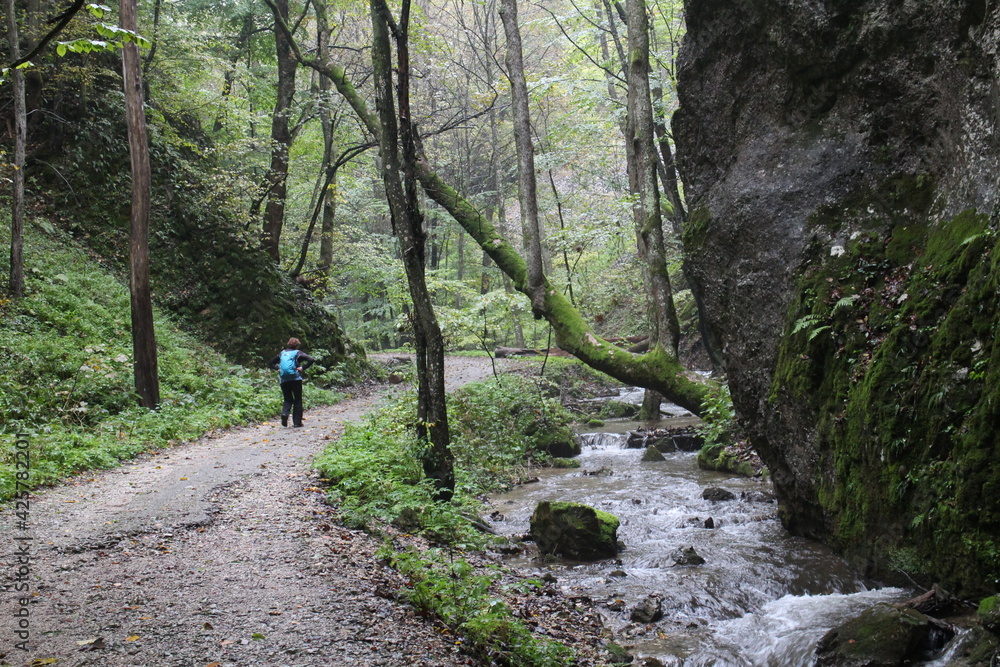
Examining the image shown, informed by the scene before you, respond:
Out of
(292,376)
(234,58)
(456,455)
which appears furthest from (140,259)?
(234,58)

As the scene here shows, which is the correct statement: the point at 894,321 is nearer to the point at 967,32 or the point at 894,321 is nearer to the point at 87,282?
the point at 967,32

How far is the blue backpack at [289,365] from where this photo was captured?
1234 centimetres

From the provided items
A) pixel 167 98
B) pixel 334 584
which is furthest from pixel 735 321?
pixel 167 98

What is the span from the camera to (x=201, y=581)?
5.19 m

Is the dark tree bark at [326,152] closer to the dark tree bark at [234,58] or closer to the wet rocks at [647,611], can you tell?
the dark tree bark at [234,58]

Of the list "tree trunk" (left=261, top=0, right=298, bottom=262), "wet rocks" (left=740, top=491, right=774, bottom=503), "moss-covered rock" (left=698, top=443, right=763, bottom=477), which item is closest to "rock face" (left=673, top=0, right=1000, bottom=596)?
"wet rocks" (left=740, top=491, right=774, bottom=503)

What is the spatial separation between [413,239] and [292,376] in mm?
5251

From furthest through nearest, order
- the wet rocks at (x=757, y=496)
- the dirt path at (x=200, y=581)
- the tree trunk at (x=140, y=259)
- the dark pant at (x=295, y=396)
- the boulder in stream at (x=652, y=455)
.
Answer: the boulder in stream at (x=652, y=455)
the dark pant at (x=295, y=396)
the tree trunk at (x=140, y=259)
the wet rocks at (x=757, y=496)
the dirt path at (x=200, y=581)

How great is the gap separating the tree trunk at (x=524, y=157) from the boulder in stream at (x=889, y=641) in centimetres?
780

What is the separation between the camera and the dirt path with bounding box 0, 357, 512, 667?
13.6ft

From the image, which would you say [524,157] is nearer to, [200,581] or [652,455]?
[652,455]

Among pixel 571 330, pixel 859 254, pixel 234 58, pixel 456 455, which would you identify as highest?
pixel 234 58

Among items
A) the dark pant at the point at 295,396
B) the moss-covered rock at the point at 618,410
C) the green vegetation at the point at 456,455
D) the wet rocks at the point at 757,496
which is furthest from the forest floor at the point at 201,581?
the moss-covered rock at the point at 618,410

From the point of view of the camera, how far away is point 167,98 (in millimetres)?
18438
